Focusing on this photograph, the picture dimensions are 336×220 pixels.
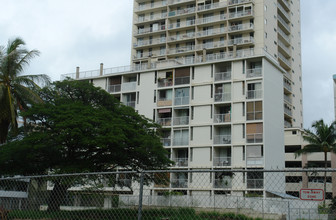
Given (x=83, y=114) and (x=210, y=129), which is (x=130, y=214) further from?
(x=210, y=129)

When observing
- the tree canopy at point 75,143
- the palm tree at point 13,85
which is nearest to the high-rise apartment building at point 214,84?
the tree canopy at point 75,143

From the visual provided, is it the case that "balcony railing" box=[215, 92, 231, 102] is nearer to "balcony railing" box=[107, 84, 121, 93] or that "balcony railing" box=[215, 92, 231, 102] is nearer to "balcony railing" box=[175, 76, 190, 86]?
"balcony railing" box=[175, 76, 190, 86]

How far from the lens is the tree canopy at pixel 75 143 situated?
29.1 metres

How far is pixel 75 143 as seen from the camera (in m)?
30.0

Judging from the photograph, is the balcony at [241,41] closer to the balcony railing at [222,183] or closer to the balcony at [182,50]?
the balcony at [182,50]

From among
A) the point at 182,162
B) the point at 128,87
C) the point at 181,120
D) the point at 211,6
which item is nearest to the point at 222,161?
the point at 182,162

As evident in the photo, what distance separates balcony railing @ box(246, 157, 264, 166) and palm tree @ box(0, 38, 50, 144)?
27.1 metres

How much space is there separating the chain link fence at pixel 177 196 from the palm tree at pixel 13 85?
185 inches

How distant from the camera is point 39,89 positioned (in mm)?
32062

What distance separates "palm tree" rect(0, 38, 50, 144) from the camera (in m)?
27.8

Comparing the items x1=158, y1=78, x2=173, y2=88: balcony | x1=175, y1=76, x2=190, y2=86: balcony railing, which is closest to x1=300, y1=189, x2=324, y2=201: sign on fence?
x1=175, y1=76, x2=190, y2=86: balcony railing

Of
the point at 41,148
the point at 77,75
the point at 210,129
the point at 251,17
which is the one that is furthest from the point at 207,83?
the point at 41,148

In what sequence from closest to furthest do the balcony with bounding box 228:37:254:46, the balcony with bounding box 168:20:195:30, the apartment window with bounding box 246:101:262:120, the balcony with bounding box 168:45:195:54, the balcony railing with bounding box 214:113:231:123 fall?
the apartment window with bounding box 246:101:262:120, the balcony railing with bounding box 214:113:231:123, the balcony with bounding box 228:37:254:46, the balcony with bounding box 168:45:195:54, the balcony with bounding box 168:20:195:30

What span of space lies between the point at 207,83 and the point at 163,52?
53.7ft
